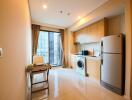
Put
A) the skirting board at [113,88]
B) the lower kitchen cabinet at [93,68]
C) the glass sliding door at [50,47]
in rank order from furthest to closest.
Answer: the glass sliding door at [50,47] → the lower kitchen cabinet at [93,68] → the skirting board at [113,88]

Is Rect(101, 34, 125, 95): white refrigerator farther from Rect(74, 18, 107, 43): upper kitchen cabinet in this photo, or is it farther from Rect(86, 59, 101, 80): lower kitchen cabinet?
Rect(74, 18, 107, 43): upper kitchen cabinet

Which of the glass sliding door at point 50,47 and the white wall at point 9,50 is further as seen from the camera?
the glass sliding door at point 50,47

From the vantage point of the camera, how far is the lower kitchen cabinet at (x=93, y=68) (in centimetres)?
354

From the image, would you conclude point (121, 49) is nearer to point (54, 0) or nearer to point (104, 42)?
point (104, 42)

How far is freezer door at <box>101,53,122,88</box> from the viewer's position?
8.16 feet

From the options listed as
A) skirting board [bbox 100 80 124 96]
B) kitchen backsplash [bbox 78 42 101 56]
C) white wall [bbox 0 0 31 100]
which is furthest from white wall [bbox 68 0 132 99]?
white wall [bbox 0 0 31 100]

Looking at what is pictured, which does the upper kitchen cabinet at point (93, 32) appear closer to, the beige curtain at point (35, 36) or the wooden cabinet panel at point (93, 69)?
the wooden cabinet panel at point (93, 69)

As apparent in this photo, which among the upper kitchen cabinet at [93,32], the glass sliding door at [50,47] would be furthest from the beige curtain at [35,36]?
the upper kitchen cabinet at [93,32]

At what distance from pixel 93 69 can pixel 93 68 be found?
0.04 metres

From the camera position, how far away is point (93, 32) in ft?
13.8

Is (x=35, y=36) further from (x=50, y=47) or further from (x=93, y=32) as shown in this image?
(x=93, y=32)

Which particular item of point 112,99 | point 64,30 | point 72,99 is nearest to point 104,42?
point 112,99

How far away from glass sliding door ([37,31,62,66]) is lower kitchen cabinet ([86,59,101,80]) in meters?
2.66

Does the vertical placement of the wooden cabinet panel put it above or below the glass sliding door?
below
